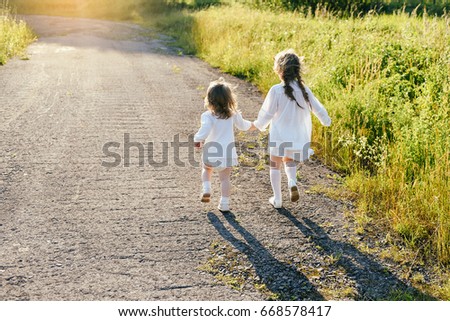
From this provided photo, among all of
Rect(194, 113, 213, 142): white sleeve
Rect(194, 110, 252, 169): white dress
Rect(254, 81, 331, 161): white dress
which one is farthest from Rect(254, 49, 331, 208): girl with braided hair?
Rect(194, 113, 213, 142): white sleeve

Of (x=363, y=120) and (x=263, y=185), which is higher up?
(x=363, y=120)

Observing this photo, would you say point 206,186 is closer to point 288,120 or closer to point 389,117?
point 288,120

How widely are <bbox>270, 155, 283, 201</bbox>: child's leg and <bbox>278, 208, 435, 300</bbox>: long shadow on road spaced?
1.40ft

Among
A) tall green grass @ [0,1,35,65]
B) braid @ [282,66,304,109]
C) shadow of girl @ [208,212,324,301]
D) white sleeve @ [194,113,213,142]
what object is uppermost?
braid @ [282,66,304,109]

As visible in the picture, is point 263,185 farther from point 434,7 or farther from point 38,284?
point 434,7

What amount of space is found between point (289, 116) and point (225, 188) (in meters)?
0.90

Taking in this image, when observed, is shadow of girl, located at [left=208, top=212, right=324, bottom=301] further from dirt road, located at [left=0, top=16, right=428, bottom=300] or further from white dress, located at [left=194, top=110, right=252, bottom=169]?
white dress, located at [left=194, top=110, right=252, bottom=169]

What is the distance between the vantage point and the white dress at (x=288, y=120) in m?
5.36

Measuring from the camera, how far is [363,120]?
7152 mm

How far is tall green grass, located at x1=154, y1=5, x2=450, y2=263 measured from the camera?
16.8 ft

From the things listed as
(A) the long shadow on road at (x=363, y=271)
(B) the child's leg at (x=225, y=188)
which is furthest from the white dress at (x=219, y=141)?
(A) the long shadow on road at (x=363, y=271)

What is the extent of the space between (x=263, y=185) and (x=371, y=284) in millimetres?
2258

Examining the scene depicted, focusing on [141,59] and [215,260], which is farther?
[141,59]
